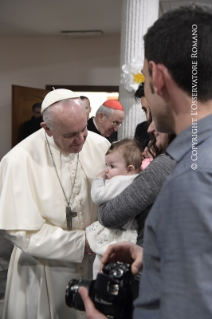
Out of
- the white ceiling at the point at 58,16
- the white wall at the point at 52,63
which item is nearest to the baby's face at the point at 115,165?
the white ceiling at the point at 58,16

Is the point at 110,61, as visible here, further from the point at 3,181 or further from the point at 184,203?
the point at 184,203

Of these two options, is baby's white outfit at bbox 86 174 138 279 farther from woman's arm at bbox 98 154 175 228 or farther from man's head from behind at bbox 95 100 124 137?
man's head from behind at bbox 95 100 124 137

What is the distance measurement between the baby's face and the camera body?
34.0 inches

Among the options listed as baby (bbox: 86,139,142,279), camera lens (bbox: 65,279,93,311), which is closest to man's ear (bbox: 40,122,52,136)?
baby (bbox: 86,139,142,279)

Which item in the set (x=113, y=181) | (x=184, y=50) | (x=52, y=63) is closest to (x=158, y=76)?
(x=184, y=50)

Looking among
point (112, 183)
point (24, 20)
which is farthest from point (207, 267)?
point (24, 20)

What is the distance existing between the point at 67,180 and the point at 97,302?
1275 mm

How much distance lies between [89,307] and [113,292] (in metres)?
0.09

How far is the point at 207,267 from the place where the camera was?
0.76m

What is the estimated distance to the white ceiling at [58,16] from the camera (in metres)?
5.94

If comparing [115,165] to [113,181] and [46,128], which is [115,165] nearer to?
[113,181]

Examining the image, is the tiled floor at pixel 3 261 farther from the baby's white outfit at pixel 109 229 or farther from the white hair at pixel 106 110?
the white hair at pixel 106 110

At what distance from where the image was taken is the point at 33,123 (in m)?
7.73

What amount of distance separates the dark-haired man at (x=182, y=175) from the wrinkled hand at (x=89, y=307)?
0.41 feet
